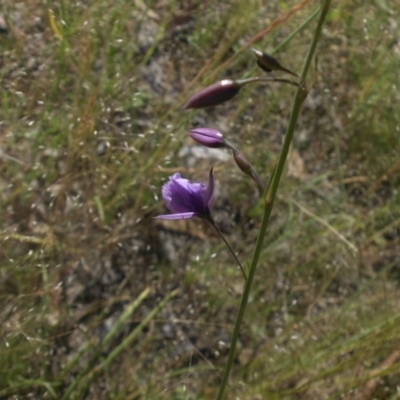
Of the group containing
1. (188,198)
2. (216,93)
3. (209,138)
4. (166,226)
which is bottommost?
(166,226)

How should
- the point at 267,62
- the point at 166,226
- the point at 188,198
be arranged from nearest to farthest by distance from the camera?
the point at 267,62
the point at 188,198
the point at 166,226

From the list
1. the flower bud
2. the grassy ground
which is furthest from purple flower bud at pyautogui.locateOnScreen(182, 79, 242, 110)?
the grassy ground

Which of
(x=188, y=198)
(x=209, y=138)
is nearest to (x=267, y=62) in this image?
(x=209, y=138)

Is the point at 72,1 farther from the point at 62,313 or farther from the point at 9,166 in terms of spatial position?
the point at 62,313

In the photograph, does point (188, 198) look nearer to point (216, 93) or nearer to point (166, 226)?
point (216, 93)

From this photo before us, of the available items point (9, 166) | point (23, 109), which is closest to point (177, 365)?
point (9, 166)

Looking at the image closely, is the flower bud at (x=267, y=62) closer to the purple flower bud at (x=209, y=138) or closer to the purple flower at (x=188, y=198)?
the purple flower bud at (x=209, y=138)
